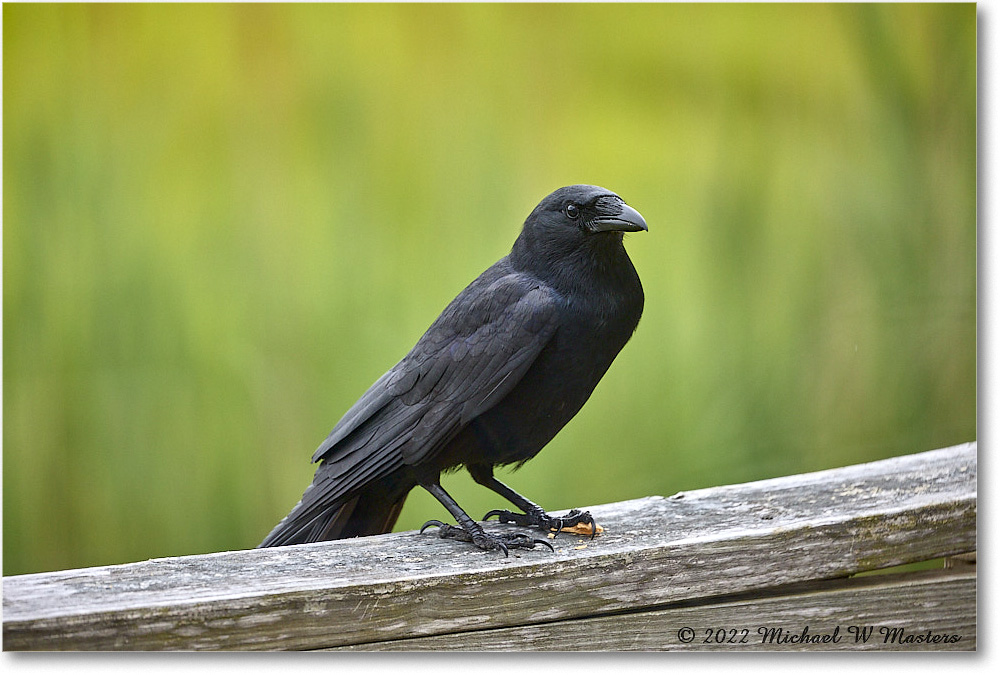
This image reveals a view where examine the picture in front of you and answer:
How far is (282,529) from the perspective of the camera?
2051 mm

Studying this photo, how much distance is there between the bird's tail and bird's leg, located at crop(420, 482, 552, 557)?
0.11 meters

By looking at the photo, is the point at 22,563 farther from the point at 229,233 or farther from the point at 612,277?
the point at 612,277

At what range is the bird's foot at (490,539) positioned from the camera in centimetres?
196

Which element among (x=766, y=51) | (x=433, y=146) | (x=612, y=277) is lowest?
(x=612, y=277)

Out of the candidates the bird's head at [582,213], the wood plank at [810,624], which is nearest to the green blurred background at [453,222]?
the bird's head at [582,213]

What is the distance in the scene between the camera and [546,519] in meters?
2.09

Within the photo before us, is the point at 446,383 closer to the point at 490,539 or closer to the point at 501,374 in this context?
the point at 501,374

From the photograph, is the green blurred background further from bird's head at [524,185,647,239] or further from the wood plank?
the wood plank

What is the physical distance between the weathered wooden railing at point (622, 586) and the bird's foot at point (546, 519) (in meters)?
0.05

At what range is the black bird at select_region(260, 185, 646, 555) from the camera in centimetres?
195

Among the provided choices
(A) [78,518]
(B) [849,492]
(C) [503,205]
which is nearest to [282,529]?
(A) [78,518]

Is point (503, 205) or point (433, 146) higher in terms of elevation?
point (433, 146)

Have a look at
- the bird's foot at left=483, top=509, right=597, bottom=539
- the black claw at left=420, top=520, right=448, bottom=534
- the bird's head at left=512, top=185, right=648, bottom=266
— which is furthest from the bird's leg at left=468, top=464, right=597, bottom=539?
the bird's head at left=512, top=185, right=648, bottom=266

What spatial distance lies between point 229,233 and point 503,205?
635mm
